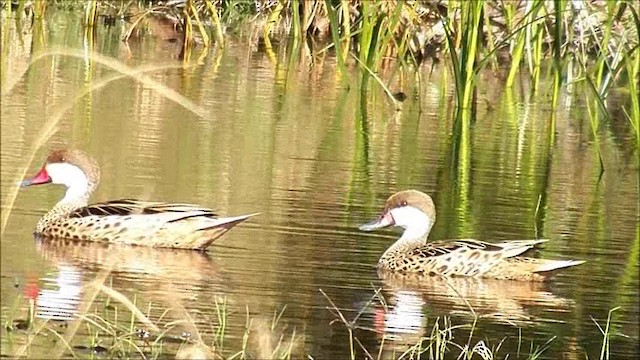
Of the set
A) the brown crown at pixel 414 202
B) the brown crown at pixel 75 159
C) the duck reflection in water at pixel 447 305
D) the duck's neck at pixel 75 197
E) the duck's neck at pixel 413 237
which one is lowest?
the duck reflection in water at pixel 447 305

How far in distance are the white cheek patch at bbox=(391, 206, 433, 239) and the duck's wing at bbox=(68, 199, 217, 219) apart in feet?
3.48

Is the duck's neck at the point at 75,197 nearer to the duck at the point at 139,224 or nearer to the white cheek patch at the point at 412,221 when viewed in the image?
the duck at the point at 139,224

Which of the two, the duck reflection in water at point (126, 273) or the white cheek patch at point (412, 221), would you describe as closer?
the duck reflection in water at point (126, 273)

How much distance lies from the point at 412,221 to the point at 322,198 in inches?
50.4

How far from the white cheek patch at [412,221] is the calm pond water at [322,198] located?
0.21 meters

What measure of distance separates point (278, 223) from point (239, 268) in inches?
56.4

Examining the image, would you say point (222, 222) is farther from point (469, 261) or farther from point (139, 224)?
point (469, 261)

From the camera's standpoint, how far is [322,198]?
11.5 meters

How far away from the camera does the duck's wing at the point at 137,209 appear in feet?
31.8

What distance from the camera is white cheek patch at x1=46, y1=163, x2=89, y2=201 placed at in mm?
10289

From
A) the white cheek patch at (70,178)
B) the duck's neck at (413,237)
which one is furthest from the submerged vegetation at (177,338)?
the white cheek patch at (70,178)

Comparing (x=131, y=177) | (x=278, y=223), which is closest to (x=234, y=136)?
(x=131, y=177)

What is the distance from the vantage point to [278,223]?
34.0 ft

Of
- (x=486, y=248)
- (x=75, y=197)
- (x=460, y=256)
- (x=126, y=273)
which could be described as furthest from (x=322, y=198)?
(x=126, y=273)
